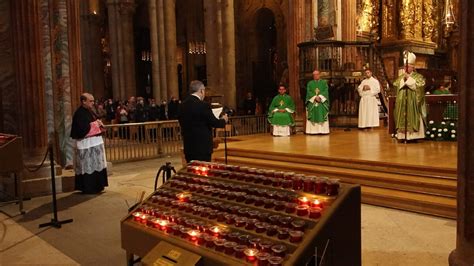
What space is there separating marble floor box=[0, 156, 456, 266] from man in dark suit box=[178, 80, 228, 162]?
145cm

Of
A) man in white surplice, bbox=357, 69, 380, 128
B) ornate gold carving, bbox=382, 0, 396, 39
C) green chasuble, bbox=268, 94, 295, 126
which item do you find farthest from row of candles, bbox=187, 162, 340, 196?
ornate gold carving, bbox=382, 0, 396, 39

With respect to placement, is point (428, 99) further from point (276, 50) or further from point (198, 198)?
point (276, 50)

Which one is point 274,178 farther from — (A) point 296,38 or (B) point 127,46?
(B) point 127,46

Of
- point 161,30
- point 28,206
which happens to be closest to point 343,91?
point 161,30

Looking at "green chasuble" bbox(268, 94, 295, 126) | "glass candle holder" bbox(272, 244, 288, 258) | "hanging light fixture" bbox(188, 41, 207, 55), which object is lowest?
"glass candle holder" bbox(272, 244, 288, 258)

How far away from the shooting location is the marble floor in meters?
4.89

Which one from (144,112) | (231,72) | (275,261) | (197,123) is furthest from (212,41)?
(275,261)

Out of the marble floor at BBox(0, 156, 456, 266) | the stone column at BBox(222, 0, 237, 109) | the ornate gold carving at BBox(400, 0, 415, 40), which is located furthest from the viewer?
the ornate gold carving at BBox(400, 0, 415, 40)

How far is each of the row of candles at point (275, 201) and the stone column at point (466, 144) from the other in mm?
1114

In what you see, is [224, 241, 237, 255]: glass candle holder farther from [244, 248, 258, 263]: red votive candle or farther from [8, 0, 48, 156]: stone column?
[8, 0, 48, 156]: stone column

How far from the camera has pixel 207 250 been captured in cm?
313

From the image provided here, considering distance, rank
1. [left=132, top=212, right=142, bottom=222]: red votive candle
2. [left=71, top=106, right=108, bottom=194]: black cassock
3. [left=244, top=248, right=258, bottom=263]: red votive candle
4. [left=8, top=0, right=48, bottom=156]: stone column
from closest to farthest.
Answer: [left=244, top=248, right=258, bottom=263]: red votive candle < [left=132, top=212, right=142, bottom=222]: red votive candle < [left=71, top=106, right=108, bottom=194]: black cassock < [left=8, top=0, right=48, bottom=156]: stone column

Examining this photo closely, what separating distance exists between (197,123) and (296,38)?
10114 mm

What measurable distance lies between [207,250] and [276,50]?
856 inches
